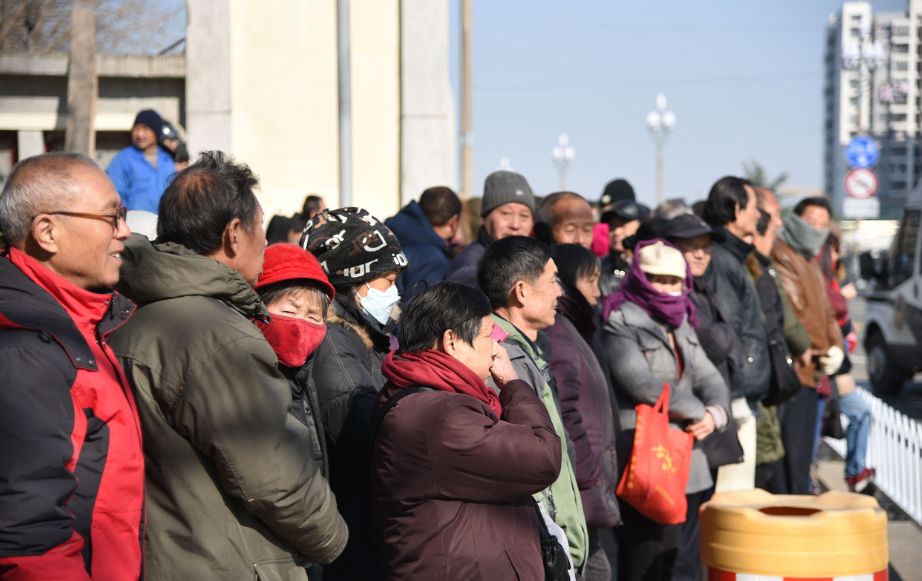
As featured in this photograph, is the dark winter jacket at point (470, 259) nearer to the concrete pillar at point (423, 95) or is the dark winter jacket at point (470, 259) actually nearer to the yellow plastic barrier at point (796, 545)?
the yellow plastic barrier at point (796, 545)

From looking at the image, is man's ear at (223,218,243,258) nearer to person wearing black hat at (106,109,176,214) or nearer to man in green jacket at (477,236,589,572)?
man in green jacket at (477,236,589,572)

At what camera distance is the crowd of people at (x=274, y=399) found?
2941 mm

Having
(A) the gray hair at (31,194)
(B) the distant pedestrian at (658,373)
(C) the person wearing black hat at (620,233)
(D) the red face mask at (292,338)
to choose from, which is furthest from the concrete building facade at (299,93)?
Result: (A) the gray hair at (31,194)

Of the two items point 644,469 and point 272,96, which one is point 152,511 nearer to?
point 644,469

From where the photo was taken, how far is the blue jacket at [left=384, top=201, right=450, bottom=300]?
7434 mm

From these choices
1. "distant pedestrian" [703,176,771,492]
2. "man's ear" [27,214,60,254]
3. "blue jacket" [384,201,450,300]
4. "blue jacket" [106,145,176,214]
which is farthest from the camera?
"blue jacket" [106,145,176,214]

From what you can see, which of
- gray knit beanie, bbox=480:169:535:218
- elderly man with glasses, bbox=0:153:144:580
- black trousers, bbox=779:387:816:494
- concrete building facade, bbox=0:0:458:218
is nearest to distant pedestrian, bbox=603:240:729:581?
gray knit beanie, bbox=480:169:535:218

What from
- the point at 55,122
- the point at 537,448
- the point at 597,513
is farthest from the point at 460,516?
the point at 55,122

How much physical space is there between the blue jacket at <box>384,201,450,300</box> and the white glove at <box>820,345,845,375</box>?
264cm

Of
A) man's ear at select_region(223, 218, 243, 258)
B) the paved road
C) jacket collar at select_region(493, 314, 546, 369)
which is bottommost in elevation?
the paved road

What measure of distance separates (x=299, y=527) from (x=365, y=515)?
2.66ft

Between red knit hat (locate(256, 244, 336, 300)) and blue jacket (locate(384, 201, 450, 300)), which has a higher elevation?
red knit hat (locate(256, 244, 336, 300))

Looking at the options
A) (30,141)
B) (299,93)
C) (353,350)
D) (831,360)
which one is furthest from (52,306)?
(299,93)

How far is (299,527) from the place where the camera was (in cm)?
340
